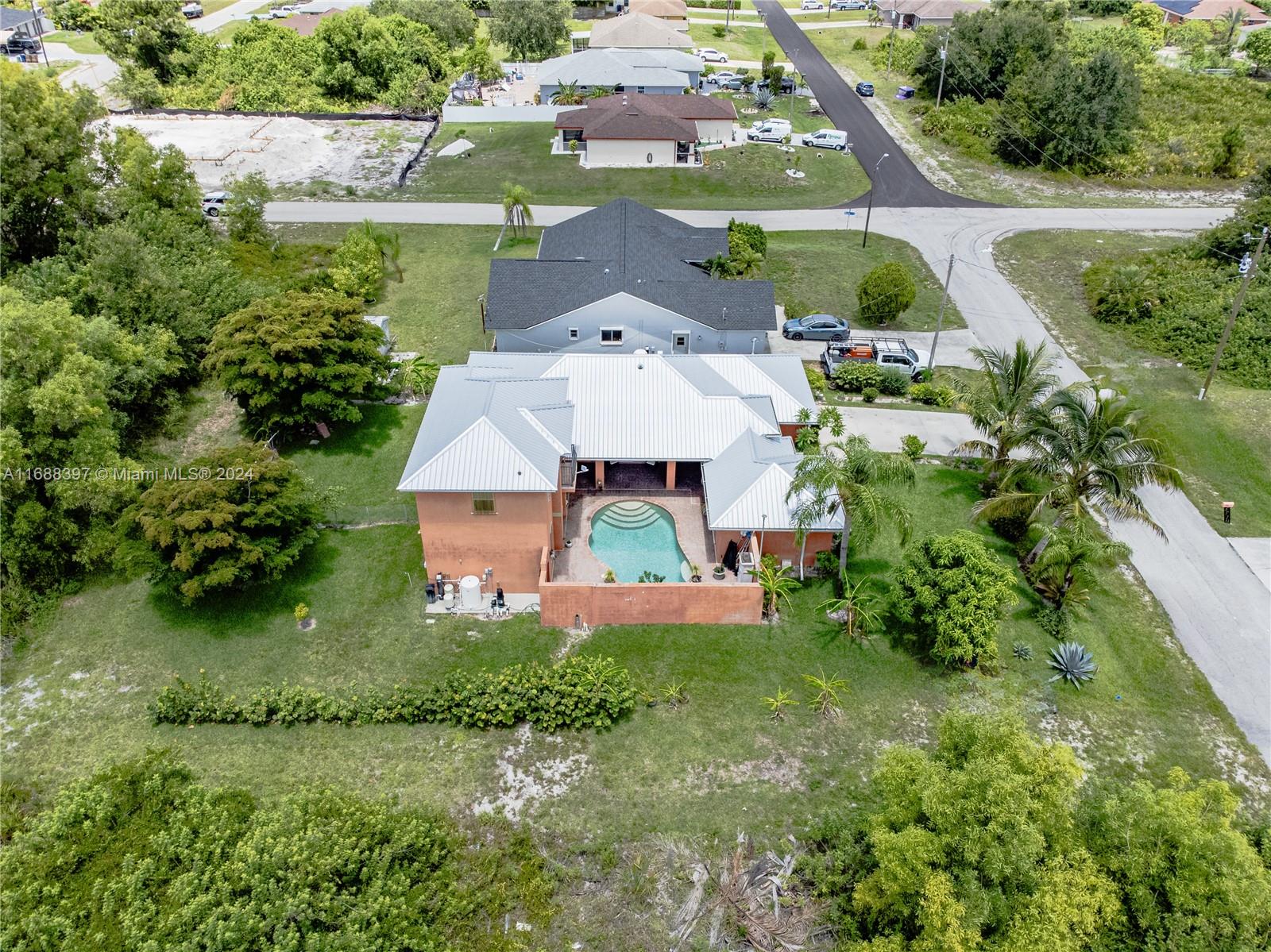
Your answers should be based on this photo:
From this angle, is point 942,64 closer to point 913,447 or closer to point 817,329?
point 817,329

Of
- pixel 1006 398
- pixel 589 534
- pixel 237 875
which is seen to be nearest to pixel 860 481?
pixel 1006 398

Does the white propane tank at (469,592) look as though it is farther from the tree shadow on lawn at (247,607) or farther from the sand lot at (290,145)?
the sand lot at (290,145)

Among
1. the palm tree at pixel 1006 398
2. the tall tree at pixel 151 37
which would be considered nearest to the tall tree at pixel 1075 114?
the palm tree at pixel 1006 398

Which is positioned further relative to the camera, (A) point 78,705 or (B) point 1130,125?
(B) point 1130,125

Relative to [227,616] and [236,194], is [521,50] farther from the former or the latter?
[227,616]

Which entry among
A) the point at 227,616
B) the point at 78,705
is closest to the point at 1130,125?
the point at 227,616
